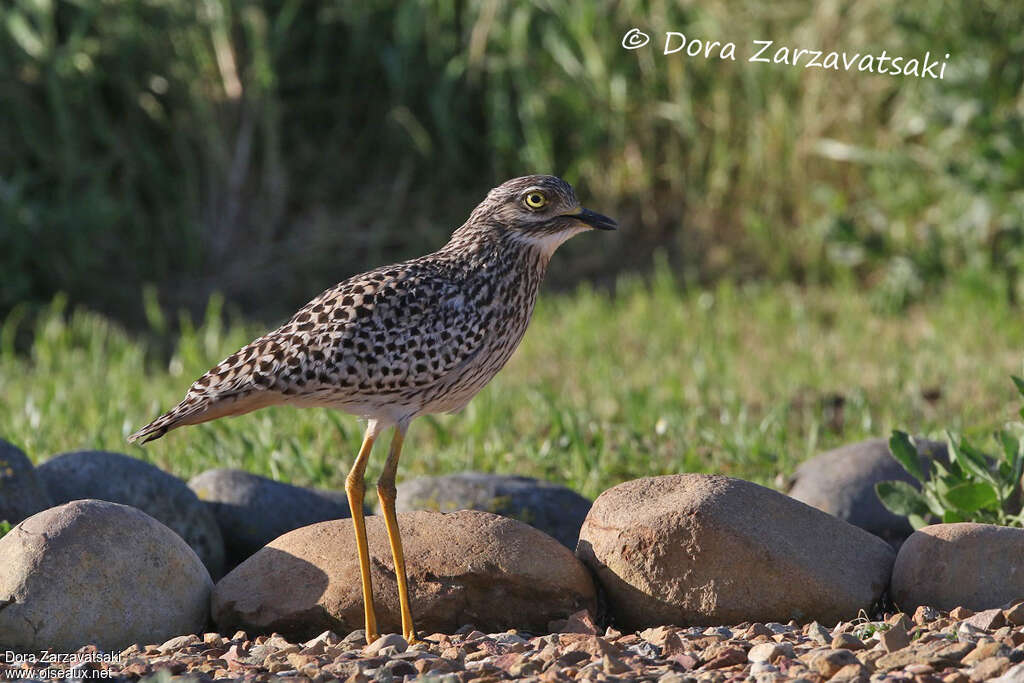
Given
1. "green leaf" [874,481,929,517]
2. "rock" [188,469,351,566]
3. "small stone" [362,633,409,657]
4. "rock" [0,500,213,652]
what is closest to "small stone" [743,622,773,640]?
"green leaf" [874,481,929,517]

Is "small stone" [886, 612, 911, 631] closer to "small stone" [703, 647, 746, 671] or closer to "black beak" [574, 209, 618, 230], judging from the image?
"small stone" [703, 647, 746, 671]

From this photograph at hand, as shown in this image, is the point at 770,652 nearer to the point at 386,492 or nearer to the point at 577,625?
the point at 577,625

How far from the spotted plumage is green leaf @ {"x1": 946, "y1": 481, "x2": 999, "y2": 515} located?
4.76 ft

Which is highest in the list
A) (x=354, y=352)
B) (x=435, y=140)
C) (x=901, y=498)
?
(x=435, y=140)

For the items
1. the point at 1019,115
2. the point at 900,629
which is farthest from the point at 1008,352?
the point at 900,629

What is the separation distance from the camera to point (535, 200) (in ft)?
15.9

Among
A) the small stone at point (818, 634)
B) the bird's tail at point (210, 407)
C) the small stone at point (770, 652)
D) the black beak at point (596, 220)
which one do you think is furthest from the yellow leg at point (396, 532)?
the small stone at point (818, 634)

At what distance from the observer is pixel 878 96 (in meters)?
10.1

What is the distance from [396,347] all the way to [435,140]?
7052 mm

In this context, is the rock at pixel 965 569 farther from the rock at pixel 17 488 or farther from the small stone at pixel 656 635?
the rock at pixel 17 488

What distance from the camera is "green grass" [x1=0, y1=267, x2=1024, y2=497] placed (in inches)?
250

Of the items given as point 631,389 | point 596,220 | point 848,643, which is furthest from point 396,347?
point 631,389

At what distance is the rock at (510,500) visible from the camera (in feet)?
17.8

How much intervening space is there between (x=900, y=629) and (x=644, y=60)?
23.9 ft
